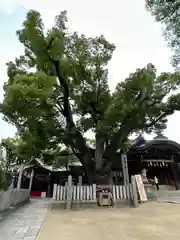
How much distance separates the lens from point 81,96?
555 inches

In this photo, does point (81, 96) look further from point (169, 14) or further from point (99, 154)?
point (169, 14)

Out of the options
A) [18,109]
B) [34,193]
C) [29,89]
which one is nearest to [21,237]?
[29,89]

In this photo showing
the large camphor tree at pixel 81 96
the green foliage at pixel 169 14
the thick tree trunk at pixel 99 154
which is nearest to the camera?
the green foliage at pixel 169 14

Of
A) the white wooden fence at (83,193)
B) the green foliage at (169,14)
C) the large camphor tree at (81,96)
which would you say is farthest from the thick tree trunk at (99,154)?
the green foliage at (169,14)

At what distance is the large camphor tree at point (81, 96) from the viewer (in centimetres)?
1112

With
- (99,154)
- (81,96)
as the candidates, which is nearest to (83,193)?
(99,154)

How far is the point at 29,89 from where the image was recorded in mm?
9109

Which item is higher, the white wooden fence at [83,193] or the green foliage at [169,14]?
the green foliage at [169,14]

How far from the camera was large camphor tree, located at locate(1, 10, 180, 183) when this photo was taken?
36.5ft

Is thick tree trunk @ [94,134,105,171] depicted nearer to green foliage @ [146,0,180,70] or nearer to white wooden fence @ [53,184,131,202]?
white wooden fence @ [53,184,131,202]

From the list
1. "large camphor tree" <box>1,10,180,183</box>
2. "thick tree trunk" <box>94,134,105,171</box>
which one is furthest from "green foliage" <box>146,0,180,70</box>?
"thick tree trunk" <box>94,134,105,171</box>

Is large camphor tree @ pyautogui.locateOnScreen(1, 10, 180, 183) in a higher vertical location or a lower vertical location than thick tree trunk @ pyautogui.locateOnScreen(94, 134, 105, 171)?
higher

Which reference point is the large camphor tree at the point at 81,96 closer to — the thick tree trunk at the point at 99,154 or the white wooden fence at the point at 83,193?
the thick tree trunk at the point at 99,154

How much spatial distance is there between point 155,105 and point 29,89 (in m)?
8.83
